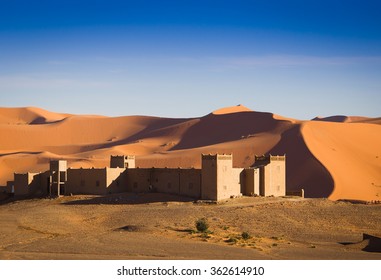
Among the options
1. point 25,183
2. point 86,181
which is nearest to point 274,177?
point 86,181

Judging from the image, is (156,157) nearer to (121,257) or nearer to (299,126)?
(299,126)

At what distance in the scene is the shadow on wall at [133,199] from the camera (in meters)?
42.9

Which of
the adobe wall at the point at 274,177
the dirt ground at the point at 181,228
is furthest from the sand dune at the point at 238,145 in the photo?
the dirt ground at the point at 181,228

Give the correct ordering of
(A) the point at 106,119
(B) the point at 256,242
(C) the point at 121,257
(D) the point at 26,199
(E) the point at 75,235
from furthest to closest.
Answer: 1. (A) the point at 106,119
2. (D) the point at 26,199
3. (E) the point at 75,235
4. (B) the point at 256,242
5. (C) the point at 121,257

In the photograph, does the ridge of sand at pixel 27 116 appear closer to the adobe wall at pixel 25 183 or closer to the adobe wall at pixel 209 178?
the adobe wall at pixel 25 183

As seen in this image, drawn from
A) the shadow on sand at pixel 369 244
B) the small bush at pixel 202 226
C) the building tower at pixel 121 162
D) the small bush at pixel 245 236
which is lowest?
the shadow on sand at pixel 369 244

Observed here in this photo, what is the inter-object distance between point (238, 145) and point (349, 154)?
44.4 ft

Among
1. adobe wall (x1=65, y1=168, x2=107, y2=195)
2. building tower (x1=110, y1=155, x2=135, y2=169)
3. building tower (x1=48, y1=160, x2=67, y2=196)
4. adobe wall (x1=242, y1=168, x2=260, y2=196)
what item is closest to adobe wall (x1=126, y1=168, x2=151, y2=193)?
adobe wall (x1=65, y1=168, x2=107, y2=195)

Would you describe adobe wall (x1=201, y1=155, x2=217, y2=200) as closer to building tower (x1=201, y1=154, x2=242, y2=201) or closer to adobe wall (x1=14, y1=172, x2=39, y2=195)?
building tower (x1=201, y1=154, x2=242, y2=201)

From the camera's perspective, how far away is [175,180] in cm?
4441

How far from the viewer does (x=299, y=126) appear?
7906cm

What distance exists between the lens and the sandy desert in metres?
28.1

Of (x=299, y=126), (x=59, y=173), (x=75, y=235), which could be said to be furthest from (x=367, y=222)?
(x=299, y=126)

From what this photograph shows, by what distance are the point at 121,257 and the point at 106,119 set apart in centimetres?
10821
